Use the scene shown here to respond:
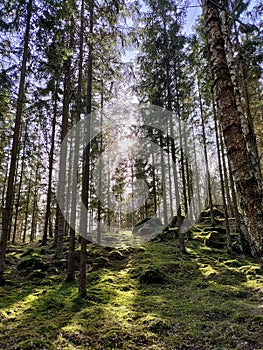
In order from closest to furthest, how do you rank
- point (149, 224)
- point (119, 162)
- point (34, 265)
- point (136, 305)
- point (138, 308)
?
point (138, 308)
point (136, 305)
point (34, 265)
point (119, 162)
point (149, 224)

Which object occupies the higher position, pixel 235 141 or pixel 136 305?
pixel 235 141

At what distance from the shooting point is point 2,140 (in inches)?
594

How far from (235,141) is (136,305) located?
18.8 feet

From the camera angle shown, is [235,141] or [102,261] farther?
[102,261]

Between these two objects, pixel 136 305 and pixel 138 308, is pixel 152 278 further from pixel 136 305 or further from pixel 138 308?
pixel 138 308

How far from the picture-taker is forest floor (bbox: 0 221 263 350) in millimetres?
4887

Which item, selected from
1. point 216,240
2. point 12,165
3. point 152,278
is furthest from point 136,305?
point 216,240

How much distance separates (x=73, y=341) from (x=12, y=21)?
34.6 feet

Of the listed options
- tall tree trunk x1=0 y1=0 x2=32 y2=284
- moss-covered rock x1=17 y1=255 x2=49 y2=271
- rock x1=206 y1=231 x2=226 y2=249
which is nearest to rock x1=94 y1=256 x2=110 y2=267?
moss-covered rock x1=17 y1=255 x2=49 y2=271

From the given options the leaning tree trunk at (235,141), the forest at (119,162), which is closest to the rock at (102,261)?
the forest at (119,162)

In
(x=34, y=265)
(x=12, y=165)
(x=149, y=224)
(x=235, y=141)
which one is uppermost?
(x=12, y=165)

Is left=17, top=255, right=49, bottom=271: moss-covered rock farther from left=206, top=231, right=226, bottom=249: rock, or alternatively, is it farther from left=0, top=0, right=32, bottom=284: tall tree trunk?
left=206, top=231, right=226, bottom=249: rock

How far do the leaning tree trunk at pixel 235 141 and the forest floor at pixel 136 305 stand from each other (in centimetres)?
319

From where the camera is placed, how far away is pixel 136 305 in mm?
6898
